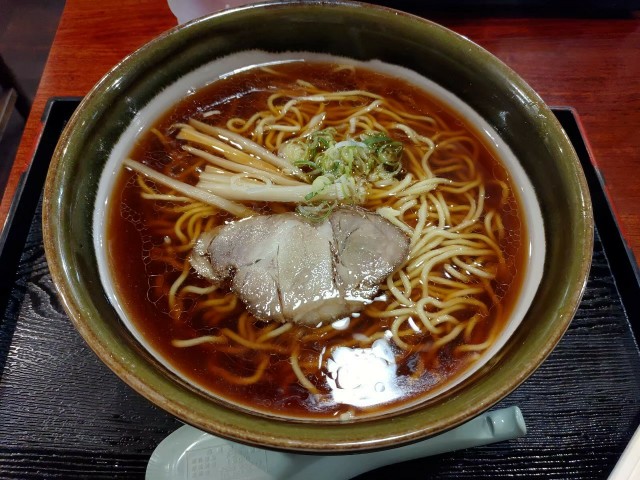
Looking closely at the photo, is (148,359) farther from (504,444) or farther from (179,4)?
(179,4)

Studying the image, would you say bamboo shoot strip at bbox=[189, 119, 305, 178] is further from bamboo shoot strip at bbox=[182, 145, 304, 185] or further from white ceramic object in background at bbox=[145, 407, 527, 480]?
white ceramic object in background at bbox=[145, 407, 527, 480]

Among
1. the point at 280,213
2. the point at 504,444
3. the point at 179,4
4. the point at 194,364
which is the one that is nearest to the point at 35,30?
the point at 179,4

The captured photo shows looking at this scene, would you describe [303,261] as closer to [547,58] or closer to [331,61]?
[331,61]

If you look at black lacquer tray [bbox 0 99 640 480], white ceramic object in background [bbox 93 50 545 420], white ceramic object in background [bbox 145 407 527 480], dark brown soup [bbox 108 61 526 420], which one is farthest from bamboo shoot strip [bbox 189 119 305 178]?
white ceramic object in background [bbox 145 407 527 480]

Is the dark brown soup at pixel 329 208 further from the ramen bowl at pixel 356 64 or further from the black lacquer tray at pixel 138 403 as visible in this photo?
the black lacquer tray at pixel 138 403

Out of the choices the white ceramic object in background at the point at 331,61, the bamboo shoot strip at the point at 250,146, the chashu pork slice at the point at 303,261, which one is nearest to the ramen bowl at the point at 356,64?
the white ceramic object in background at the point at 331,61

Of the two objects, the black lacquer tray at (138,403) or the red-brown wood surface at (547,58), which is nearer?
the black lacquer tray at (138,403)

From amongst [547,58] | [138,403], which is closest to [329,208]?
[138,403]
